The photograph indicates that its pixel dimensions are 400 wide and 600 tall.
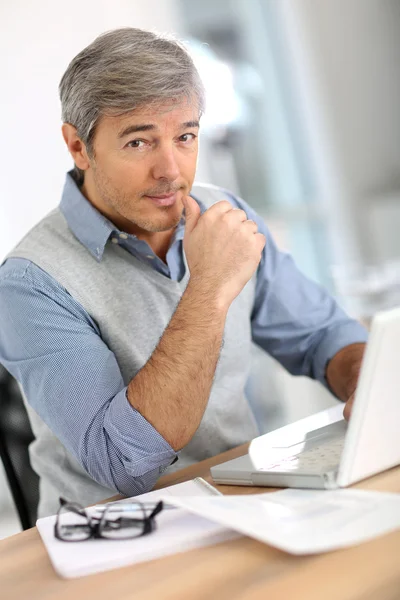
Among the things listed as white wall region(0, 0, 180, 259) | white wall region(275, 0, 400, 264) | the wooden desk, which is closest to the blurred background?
white wall region(275, 0, 400, 264)

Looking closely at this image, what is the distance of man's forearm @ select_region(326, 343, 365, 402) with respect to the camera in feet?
4.73

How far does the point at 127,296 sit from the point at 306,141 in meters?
3.06

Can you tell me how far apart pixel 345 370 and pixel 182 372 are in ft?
1.47

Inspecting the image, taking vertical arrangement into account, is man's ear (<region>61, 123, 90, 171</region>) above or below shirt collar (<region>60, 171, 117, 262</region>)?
above

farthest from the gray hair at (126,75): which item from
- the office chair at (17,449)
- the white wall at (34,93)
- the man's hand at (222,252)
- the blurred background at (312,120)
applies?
the blurred background at (312,120)

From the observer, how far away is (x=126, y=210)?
4.56 feet

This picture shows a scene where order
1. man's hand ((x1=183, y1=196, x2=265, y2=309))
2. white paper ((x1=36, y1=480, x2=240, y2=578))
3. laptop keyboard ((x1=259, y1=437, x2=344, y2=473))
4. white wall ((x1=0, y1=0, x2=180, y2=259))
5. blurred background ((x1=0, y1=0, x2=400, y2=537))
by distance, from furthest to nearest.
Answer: blurred background ((x1=0, y1=0, x2=400, y2=537)) → white wall ((x1=0, y1=0, x2=180, y2=259)) → man's hand ((x1=183, y1=196, x2=265, y2=309)) → laptop keyboard ((x1=259, y1=437, x2=344, y2=473)) → white paper ((x1=36, y1=480, x2=240, y2=578))

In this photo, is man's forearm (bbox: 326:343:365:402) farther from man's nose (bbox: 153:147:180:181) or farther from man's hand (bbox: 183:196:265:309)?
man's nose (bbox: 153:147:180:181)

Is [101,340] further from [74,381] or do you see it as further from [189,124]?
[189,124]

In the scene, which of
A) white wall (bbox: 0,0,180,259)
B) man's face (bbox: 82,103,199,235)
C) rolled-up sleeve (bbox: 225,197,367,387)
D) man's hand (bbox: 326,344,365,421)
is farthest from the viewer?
white wall (bbox: 0,0,180,259)

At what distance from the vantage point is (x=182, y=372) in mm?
1149

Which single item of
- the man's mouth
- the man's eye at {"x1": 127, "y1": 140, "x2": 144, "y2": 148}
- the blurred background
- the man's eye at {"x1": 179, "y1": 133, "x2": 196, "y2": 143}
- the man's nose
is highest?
the man's eye at {"x1": 127, "y1": 140, "x2": 144, "y2": 148}

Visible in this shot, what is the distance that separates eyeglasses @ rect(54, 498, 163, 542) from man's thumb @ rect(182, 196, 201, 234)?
20.4 inches

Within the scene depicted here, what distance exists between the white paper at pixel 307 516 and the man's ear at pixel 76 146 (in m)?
0.76
